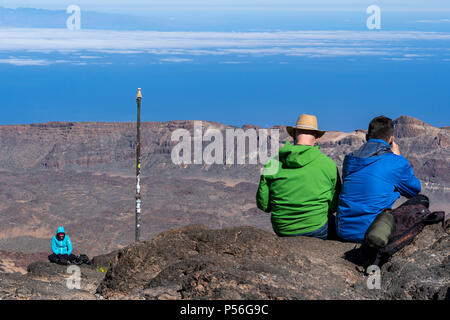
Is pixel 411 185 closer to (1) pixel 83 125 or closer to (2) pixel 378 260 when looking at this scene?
(2) pixel 378 260

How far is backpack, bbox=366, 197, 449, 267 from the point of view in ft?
30.4

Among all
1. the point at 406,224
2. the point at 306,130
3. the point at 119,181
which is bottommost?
the point at 119,181

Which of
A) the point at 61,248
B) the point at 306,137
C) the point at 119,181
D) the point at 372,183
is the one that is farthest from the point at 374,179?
the point at 119,181

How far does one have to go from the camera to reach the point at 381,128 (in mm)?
9805

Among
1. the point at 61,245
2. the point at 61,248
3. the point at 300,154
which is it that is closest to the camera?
the point at 300,154

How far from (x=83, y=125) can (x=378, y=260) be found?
16227 centimetres

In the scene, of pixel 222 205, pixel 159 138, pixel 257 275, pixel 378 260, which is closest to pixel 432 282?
pixel 378 260

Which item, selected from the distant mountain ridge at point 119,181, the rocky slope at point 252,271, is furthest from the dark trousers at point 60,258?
the distant mountain ridge at point 119,181

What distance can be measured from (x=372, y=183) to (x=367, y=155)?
411 mm

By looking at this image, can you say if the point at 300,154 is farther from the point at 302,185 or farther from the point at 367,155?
the point at 367,155

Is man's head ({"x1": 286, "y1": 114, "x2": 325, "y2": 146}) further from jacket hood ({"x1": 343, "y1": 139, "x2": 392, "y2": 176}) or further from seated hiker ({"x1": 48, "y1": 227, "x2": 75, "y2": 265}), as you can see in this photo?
seated hiker ({"x1": 48, "y1": 227, "x2": 75, "y2": 265})

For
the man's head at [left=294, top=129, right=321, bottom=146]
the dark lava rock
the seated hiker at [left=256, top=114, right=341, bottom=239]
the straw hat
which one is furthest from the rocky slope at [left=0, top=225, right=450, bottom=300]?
the straw hat

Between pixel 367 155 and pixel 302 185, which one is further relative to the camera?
pixel 302 185
